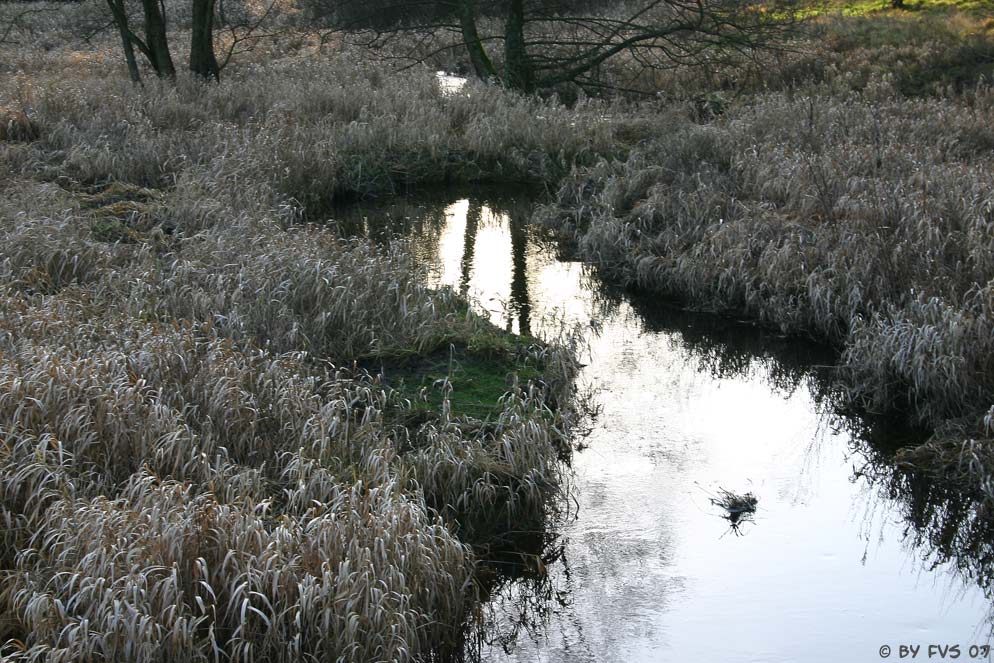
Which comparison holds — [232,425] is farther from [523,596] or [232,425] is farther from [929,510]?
[929,510]

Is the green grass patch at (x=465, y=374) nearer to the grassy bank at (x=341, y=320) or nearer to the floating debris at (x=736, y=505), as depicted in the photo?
the grassy bank at (x=341, y=320)

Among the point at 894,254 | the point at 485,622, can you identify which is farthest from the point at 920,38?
the point at 485,622

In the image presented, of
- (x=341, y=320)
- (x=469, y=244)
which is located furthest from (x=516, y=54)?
(x=341, y=320)

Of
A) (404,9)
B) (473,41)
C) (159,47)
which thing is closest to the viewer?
(159,47)

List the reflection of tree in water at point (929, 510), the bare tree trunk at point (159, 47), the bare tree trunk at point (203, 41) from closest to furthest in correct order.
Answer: the reflection of tree in water at point (929, 510), the bare tree trunk at point (159, 47), the bare tree trunk at point (203, 41)

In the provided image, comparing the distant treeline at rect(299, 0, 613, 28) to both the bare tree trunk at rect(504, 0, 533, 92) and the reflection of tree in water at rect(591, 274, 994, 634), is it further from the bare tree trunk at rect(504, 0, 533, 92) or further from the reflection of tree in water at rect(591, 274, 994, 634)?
the reflection of tree in water at rect(591, 274, 994, 634)

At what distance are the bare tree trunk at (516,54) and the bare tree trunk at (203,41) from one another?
5.32 m

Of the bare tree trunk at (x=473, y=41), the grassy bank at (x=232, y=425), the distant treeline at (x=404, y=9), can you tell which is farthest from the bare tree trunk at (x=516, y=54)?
the grassy bank at (x=232, y=425)

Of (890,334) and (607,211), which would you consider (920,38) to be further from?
(890,334)

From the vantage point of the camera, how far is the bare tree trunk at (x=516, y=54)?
17500 millimetres

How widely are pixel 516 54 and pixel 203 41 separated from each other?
5687 millimetres

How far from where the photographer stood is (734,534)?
6043 millimetres

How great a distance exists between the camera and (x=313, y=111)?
50.2 ft

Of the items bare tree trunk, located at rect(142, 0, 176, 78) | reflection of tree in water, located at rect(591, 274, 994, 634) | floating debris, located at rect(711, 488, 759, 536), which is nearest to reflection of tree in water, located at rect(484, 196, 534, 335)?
reflection of tree in water, located at rect(591, 274, 994, 634)
